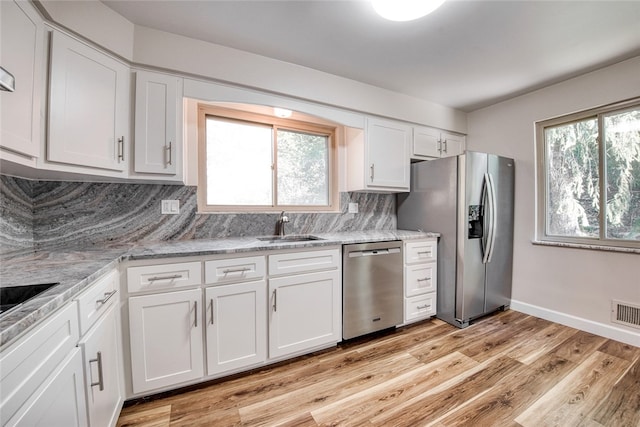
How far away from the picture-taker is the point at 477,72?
238 cm

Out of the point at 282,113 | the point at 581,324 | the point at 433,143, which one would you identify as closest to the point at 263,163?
the point at 282,113

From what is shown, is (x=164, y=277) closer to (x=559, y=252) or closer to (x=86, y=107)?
(x=86, y=107)

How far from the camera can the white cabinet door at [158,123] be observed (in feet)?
5.72

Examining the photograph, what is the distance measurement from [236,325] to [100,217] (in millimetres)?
1264

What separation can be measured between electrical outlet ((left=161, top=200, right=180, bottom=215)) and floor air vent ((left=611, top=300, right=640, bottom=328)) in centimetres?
384

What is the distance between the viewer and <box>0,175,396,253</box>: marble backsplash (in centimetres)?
158

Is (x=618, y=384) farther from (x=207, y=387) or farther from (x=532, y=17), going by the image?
(x=207, y=387)

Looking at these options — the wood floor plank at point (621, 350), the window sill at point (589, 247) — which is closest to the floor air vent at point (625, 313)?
the wood floor plank at point (621, 350)

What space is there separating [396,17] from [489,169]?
185 cm

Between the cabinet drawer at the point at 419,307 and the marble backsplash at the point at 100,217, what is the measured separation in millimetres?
1378

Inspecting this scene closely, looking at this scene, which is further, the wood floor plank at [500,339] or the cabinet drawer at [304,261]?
the wood floor plank at [500,339]

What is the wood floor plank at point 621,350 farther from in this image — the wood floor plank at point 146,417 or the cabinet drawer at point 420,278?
the wood floor plank at point 146,417

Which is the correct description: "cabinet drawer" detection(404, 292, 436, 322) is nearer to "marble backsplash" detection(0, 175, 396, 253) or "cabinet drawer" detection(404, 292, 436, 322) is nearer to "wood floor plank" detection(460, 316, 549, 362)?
"wood floor plank" detection(460, 316, 549, 362)

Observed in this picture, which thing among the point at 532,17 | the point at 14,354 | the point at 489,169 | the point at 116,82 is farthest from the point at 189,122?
the point at 489,169
